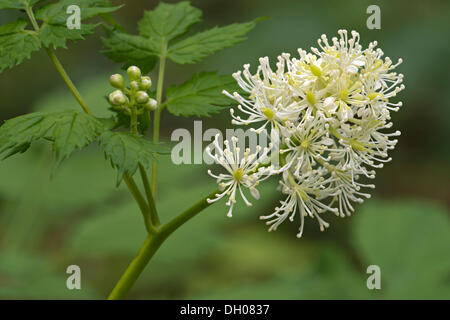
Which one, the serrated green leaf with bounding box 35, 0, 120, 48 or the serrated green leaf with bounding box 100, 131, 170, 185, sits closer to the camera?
the serrated green leaf with bounding box 100, 131, 170, 185

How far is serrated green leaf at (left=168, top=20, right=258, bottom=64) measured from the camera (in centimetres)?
222

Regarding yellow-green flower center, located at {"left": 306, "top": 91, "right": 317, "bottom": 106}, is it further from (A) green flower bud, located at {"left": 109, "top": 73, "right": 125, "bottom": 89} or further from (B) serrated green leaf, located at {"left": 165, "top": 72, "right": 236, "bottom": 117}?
(A) green flower bud, located at {"left": 109, "top": 73, "right": 125, "bottom": 89}

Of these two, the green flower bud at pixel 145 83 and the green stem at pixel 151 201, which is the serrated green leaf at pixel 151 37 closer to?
the green flower bud at pixel 145 83

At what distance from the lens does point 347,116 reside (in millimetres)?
1729

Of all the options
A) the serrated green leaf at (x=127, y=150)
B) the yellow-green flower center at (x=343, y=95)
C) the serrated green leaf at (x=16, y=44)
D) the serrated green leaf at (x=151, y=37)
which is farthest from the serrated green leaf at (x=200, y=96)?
the serrated green leaf at (x=16, y=44)

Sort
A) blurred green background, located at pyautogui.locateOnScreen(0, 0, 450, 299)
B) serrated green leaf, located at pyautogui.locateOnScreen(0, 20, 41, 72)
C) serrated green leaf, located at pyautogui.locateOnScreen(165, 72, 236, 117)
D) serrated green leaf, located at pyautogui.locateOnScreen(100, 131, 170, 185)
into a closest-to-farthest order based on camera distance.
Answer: serrated green leaf, located at pyautogui.locateOnScreen(100, 131, 170, 185), serrated green leaf, located at pyautogui.locateOnScreen(0, 20, 41, 72), serrated green leaf, located at pyautogui.locateOnScreen(165, 72, 236, 117), blurred green background, located at pyautogui.locateOnScreen(0, 0, 450, 299)

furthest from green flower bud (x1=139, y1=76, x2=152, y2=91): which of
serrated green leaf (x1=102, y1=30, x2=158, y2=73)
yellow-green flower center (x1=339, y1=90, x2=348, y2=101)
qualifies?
yellow-green flower center (x1=339, y1=90, x2=348, y2=101)

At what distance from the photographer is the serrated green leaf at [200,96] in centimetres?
201

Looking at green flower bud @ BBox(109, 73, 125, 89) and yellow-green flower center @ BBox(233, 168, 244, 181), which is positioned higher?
green flower bud @ BBox(109, 73, 125, 89)

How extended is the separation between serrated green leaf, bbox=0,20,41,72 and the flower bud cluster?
304 millimetres

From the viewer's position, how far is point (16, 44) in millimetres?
1818

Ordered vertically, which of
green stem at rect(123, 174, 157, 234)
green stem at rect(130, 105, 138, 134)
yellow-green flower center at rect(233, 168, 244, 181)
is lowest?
green stem at rect(123, 174, 157, 234)

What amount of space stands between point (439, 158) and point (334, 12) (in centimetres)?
230

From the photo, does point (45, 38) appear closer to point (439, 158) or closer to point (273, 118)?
point (273, 118)
